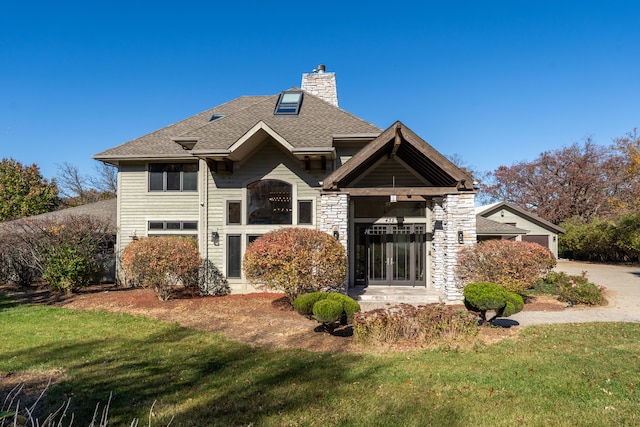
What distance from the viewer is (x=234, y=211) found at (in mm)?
12266

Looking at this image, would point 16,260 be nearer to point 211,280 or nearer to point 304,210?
point 211,280

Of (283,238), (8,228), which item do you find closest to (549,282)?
(283,238)

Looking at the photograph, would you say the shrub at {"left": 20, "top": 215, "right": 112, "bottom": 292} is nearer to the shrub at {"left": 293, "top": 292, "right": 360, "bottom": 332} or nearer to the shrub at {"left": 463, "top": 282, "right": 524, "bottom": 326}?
the shrub at {"left": 293, "top": 292, "right": 360, "bottom": 332}

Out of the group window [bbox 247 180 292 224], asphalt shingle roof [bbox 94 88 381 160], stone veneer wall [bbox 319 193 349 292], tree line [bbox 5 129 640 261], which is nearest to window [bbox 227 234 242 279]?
window [bbox 247 180 292 224]

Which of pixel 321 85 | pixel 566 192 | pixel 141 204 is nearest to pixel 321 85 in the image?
pixel 321 85

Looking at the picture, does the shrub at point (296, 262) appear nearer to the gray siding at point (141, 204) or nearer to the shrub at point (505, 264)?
the shrub at point (505, 264)

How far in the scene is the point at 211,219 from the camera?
40.1ft

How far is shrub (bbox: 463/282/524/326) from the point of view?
7.08 m

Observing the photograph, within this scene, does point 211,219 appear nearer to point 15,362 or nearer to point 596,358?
point 15,362

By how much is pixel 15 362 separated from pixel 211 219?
23.0ft

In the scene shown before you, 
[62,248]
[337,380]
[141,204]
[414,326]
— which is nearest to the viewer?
[337,380]

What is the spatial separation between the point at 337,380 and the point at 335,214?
20.3 feet

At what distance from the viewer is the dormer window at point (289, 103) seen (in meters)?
13.5

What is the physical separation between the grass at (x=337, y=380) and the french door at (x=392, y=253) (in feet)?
17.8
